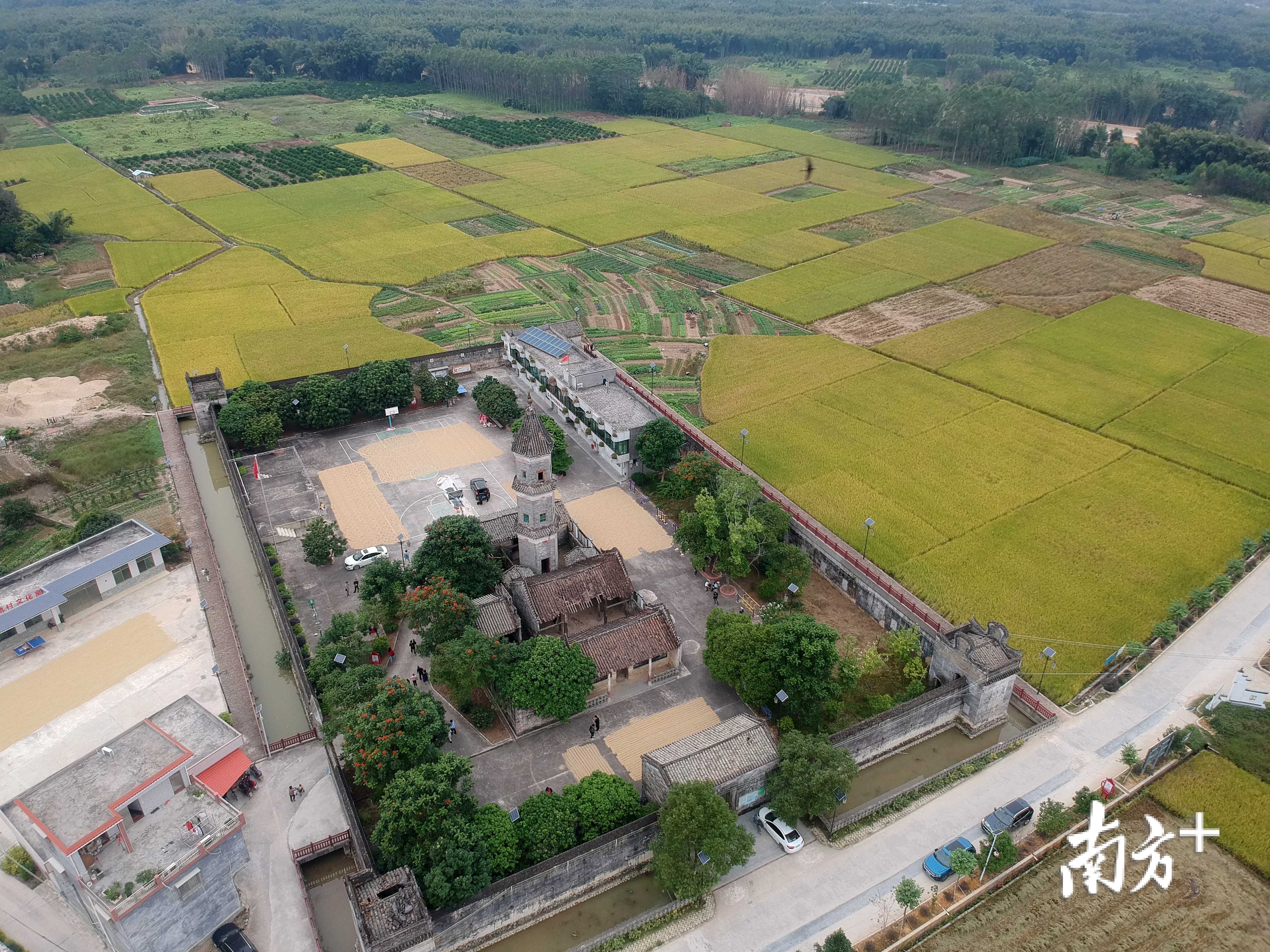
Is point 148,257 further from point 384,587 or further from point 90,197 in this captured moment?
point 384,587

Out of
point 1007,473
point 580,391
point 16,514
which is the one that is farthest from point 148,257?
point 1007,473

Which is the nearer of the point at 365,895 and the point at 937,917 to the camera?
the point at 365,895

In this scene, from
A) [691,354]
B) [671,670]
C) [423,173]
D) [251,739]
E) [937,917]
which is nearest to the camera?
[937,917]

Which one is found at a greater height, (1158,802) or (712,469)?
(712,469)

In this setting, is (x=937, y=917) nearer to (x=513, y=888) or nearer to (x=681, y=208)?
(x=513, y=888)

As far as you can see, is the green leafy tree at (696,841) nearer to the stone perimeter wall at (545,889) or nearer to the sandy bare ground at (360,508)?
the stone perimeter wall at (545,889)

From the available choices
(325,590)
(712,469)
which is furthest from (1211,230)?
(325,590)

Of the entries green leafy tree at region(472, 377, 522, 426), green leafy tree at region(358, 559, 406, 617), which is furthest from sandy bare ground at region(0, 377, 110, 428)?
green leafy tree at region(358, 559, 406, 617)
